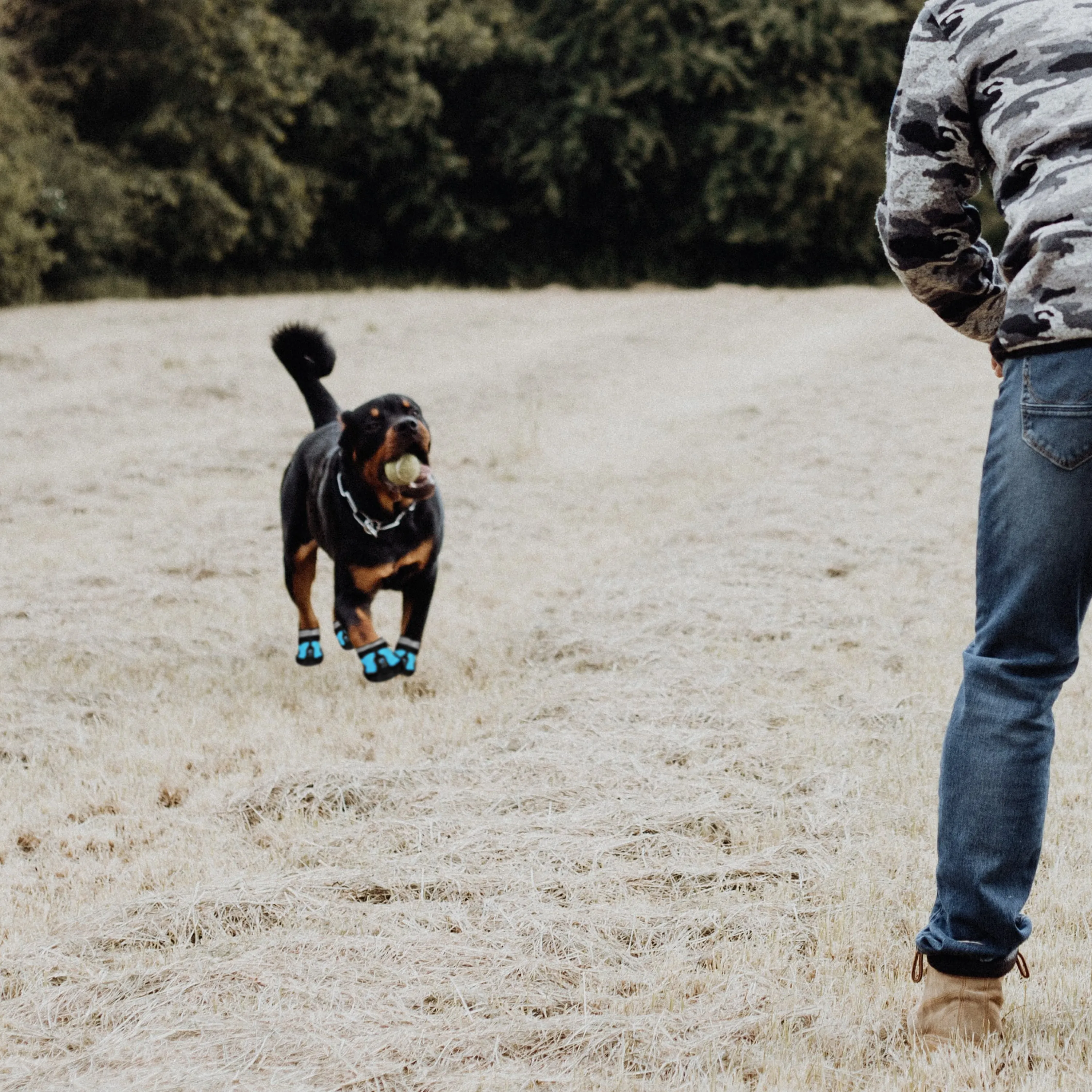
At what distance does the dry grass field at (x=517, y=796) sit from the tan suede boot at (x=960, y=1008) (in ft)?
0.17

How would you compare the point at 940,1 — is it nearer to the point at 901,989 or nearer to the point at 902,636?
the point at 901,989

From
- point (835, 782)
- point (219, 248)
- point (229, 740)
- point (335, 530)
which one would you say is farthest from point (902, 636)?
point (219, 248)

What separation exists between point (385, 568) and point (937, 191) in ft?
9.04

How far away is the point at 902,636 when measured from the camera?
211 inches

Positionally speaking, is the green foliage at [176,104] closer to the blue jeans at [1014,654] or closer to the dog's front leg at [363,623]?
the dog's front leg at [363,623]

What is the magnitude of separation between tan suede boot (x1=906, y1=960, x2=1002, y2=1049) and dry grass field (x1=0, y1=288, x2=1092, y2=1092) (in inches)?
2.0

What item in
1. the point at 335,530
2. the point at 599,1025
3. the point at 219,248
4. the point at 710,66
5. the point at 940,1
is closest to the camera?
the point at 940,1

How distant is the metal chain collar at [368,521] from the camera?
463 centimetres

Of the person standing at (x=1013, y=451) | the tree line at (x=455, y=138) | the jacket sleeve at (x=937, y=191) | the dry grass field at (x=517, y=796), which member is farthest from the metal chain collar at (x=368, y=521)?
the tree line at (x=455, y=138)

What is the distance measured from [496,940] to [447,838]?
1.94 ft

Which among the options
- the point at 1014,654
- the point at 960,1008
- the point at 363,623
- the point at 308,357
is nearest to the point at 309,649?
the point at 363,623

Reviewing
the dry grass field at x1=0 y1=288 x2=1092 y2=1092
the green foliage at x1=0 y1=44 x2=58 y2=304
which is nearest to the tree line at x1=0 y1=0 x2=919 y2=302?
the green foliage at x1=0 y1=44 x2=58 y2=304

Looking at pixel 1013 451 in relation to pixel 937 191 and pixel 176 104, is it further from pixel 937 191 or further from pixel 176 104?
pixel 176 104

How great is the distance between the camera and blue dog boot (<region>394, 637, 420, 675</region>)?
4.80 metres
